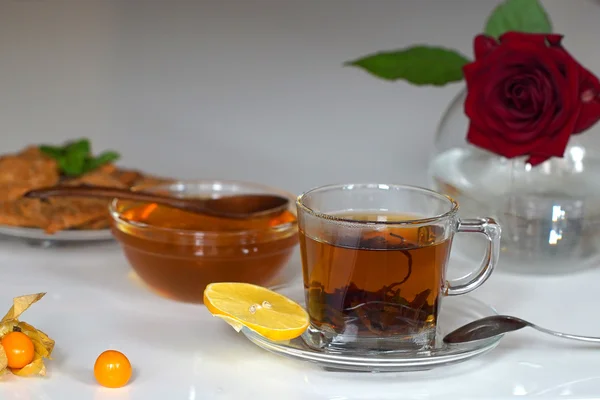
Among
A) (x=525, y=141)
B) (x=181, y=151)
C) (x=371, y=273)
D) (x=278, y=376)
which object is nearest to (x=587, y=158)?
(x=525, y=141)

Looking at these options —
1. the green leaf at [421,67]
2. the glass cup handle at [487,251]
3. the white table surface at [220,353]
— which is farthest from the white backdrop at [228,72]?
the glass cup handle at [487,251]

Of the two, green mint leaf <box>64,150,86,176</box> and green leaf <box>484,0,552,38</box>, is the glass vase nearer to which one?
green leaf <box>484,0,552,38</box>

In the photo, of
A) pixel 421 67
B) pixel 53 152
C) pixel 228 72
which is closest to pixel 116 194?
pixel 53 152

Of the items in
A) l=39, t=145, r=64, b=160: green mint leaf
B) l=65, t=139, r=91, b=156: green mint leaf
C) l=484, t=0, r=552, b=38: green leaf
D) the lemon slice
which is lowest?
the lemon slice

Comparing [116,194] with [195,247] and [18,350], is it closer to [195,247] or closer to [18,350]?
[195,247]

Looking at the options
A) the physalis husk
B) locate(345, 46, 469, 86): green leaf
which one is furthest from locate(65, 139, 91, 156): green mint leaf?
the physalis husk
